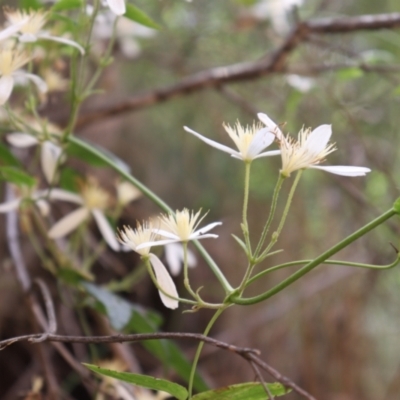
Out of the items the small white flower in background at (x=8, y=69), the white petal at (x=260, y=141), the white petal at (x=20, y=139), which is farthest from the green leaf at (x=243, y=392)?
the white petal at (x=20, y=139)

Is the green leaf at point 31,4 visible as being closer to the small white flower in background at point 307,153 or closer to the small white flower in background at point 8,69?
the small white flower in background at point 8,69

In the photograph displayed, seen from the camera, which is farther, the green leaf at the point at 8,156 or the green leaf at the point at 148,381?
the green leaf at the point at 8,156

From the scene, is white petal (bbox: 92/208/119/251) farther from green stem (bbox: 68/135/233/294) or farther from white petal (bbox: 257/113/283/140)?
white petal (bbox: 257/113/283/140)

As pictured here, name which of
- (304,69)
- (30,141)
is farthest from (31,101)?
(304,69)

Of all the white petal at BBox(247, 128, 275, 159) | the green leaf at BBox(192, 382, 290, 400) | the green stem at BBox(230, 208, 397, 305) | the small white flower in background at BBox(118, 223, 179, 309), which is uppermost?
the white petal at BBox(247, 128, 275, 159)

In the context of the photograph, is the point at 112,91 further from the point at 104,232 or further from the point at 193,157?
the point at 104,232

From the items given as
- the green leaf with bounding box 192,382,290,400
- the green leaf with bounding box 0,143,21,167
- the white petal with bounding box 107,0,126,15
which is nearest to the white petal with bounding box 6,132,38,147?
the green leaf with bounding box 0,143,21,167

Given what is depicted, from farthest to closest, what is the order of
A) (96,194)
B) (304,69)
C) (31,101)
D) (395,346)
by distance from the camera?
(395,346), (304,69), (96,194), (31,101)
